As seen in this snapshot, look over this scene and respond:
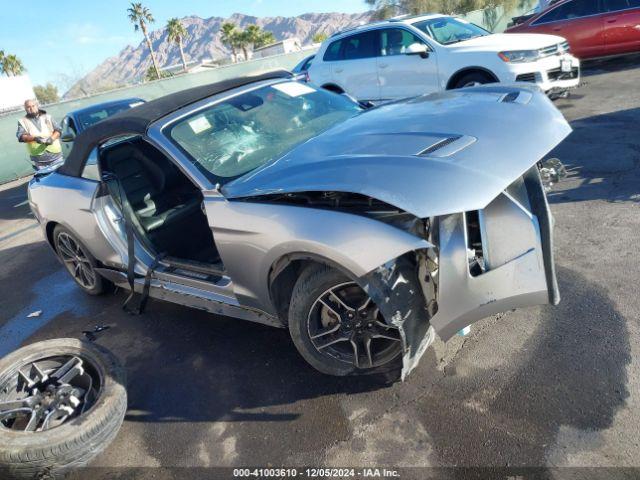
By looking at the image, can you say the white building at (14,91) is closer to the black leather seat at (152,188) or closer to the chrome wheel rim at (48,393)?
the black leather seat at (152,188)

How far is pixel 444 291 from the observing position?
2.18 metres

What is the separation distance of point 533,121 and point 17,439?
3250 millimetres

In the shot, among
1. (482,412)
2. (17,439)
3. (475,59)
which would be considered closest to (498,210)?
(482,412)

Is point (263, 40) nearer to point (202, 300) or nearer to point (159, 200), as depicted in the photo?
point (159, 200)

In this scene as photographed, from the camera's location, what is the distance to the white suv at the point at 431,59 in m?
7.09

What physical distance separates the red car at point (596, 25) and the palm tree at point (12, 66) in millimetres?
57557

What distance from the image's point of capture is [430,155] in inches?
90.4

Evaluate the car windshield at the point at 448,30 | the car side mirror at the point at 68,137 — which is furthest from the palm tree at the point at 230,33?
the car windshield at the point at 448,30

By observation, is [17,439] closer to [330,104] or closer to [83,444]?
[83,444]

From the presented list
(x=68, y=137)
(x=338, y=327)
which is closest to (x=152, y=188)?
(x=338, y=327)

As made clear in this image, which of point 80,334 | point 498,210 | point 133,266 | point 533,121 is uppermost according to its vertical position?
point 533,121

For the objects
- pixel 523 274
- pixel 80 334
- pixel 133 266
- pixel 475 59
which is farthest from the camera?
pixel 475 59

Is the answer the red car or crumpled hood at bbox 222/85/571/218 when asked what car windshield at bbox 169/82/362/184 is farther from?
the red car

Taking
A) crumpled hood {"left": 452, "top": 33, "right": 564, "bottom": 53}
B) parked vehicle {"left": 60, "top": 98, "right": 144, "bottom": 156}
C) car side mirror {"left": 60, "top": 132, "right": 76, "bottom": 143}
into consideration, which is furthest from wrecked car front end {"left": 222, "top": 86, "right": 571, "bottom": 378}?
parked vehicle {"left": 60, "top": 98, "right": 144, "bottom": 156}
